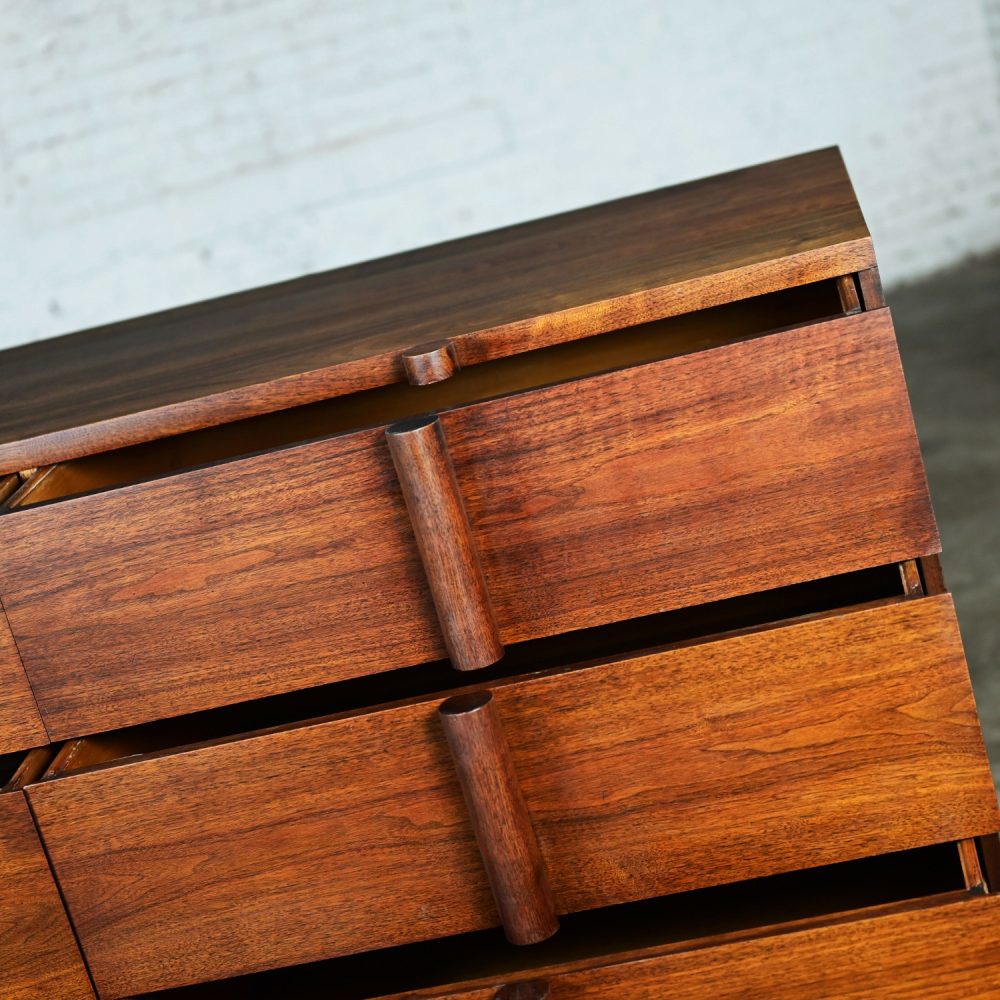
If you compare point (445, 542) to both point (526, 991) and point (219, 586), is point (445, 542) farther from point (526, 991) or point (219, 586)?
point (526, 991)

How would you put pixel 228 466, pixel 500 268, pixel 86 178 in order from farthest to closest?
pixel 86 178
pixel 500 268
pixel 228 466

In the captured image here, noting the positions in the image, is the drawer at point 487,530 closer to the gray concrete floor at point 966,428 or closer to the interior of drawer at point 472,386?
the interior of drawer at point 472,386

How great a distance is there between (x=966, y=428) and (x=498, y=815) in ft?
4.39

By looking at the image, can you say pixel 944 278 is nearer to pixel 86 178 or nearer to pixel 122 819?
pixel 86 178

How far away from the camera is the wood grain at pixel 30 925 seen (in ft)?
2.77

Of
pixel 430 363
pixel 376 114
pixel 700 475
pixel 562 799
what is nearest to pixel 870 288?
pixel 700 475

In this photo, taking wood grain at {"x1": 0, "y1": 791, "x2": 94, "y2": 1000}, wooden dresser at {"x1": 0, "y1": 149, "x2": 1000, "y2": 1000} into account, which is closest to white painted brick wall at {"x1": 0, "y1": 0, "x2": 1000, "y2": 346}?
wooden dresser at {"x1": 0, "y1": 149, "x2": 1000, "y2": 1000}

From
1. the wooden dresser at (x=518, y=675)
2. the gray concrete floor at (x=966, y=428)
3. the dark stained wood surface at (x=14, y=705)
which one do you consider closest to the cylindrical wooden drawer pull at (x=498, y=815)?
the wooden dresser at (x=518, y=675)

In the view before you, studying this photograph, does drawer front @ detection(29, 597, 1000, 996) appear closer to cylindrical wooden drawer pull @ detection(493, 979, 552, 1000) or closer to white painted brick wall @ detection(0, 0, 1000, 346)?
cylindrical wooden drawer pull @ detection(493, 979, 552, 1000)

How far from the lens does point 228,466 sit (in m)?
0.79

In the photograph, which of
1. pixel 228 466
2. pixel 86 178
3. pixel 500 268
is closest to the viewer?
pixel 228 466

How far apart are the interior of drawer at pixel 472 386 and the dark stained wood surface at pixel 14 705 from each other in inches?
5.4

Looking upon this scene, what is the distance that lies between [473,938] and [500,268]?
513 millimetres

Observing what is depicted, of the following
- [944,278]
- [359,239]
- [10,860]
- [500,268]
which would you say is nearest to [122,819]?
[10,860]
